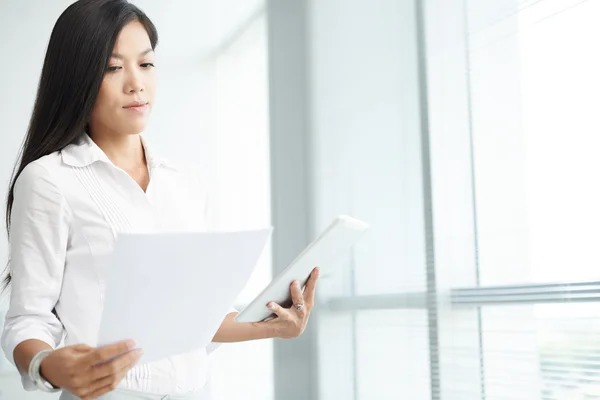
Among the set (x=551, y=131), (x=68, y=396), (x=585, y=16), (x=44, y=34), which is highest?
(x=44, y=34)

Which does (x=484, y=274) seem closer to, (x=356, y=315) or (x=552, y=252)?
(x=552, y=252)

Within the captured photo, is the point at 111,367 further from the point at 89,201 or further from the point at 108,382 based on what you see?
the point at 89,201

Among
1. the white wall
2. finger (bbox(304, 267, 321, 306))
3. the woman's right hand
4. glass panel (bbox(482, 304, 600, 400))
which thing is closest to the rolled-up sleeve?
the woman's right hand

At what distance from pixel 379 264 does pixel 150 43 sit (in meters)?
1.41

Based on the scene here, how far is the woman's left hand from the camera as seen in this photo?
1.20 meters

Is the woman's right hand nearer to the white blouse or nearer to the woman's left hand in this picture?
the white blouse

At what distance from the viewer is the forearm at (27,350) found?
3.17 feet

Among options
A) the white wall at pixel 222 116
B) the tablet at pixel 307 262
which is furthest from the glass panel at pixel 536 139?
the white wall at pixel 222 116

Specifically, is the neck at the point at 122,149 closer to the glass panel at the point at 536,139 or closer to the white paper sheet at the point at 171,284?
the white paper sheet at the point at 171,284

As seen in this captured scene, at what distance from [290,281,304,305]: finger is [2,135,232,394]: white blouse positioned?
0.20 meters

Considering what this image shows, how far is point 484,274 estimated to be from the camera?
207 centimetres

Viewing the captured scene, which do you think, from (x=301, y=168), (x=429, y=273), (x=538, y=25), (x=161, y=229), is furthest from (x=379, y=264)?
(x=161, y=229)

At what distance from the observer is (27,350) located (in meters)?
0.97

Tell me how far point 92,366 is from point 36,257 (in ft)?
Result: 0.82
